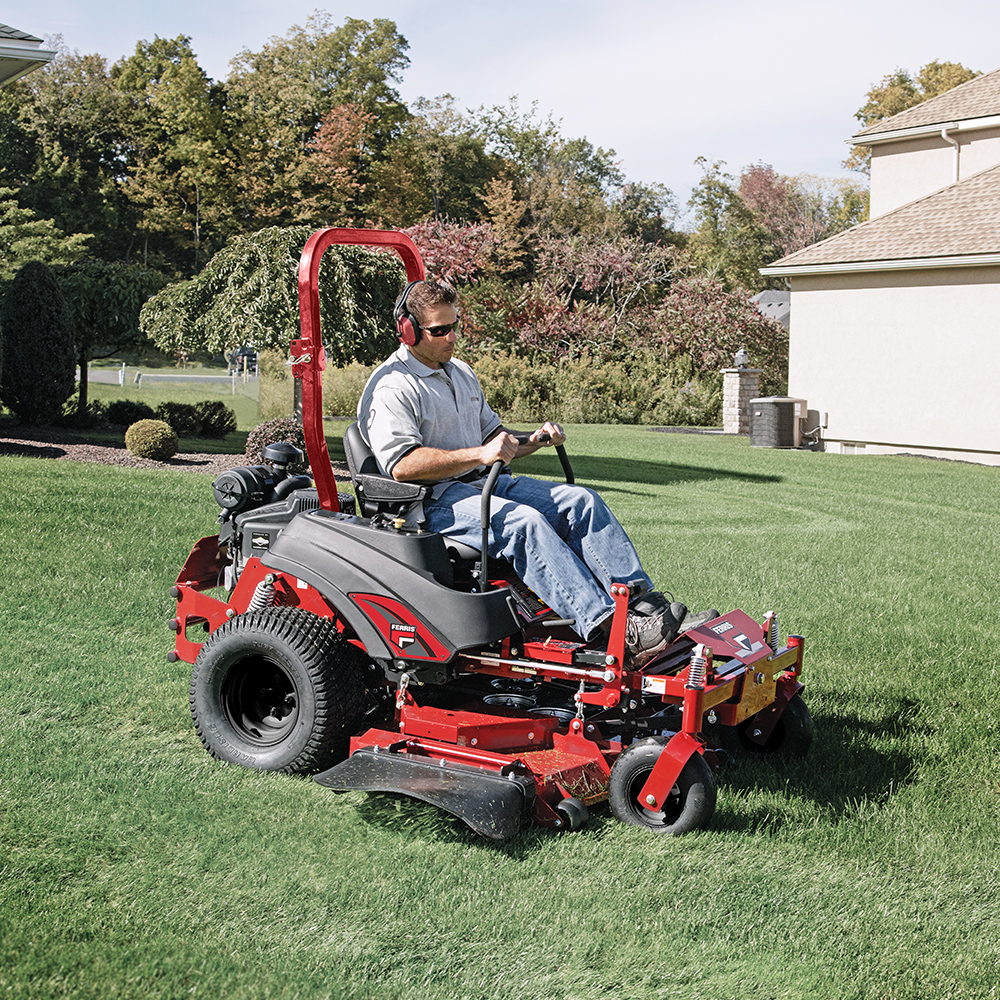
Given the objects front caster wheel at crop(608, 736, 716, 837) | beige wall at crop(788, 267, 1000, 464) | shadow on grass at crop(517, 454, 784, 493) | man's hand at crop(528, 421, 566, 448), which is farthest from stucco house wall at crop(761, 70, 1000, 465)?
front caster wheel at crop(608, 736, 716, 837)

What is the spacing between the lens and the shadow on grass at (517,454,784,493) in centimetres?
1359

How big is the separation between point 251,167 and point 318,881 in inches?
1423

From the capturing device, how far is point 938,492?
13617 mm

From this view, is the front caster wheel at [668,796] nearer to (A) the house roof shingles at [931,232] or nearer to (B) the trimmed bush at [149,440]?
(B) the trimmed bush at [149,440]

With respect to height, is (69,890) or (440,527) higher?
(440,527)

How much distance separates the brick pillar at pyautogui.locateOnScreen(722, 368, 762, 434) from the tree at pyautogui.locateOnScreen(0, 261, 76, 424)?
13.3 metres

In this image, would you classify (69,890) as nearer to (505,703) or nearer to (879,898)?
(505,703)

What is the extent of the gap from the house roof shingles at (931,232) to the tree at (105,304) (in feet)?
39.2

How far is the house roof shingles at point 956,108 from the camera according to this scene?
21.8 meters

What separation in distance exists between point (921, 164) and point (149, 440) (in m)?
17.8

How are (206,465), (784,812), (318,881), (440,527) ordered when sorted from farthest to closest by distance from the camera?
(206,465) < (440,527) < (784,812) < (318,881)

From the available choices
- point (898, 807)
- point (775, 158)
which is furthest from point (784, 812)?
point (775, 158)

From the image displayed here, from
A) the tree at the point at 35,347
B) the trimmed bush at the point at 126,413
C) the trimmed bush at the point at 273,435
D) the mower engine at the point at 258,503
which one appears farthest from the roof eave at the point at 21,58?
the mower engine at the point at 258,503

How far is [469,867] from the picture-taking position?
3.34 meters
